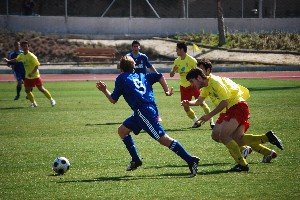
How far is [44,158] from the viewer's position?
13.9 meters

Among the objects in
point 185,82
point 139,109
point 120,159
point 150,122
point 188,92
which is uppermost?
point 139,109

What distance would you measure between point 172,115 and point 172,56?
29.8 m

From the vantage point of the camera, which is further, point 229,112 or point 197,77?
point 229,112

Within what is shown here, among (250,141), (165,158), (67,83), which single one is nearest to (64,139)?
(165,158)

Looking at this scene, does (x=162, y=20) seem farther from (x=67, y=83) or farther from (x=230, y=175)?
(x=230, y=175)

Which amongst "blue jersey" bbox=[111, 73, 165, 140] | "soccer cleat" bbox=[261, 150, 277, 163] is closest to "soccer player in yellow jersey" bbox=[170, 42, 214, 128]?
"soccer cleat" bbox=[261, 150, 277, 163]

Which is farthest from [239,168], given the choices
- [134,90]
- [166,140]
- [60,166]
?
[60,166]

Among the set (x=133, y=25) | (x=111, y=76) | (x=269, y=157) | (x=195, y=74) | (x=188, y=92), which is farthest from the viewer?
(x=133, y=25)

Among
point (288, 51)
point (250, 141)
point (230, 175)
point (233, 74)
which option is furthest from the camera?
point (288, 51)

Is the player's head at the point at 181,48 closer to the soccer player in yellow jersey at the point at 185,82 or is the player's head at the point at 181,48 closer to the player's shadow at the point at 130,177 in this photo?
the soccer player in yellow jersey at the point at 185,82

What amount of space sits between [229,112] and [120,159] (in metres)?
2.48

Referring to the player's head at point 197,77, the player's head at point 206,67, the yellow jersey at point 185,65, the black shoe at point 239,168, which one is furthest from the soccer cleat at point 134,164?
the yellow jersey at point 185,65

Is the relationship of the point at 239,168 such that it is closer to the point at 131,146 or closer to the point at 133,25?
the point at 131,146

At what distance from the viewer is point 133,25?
5762cm
